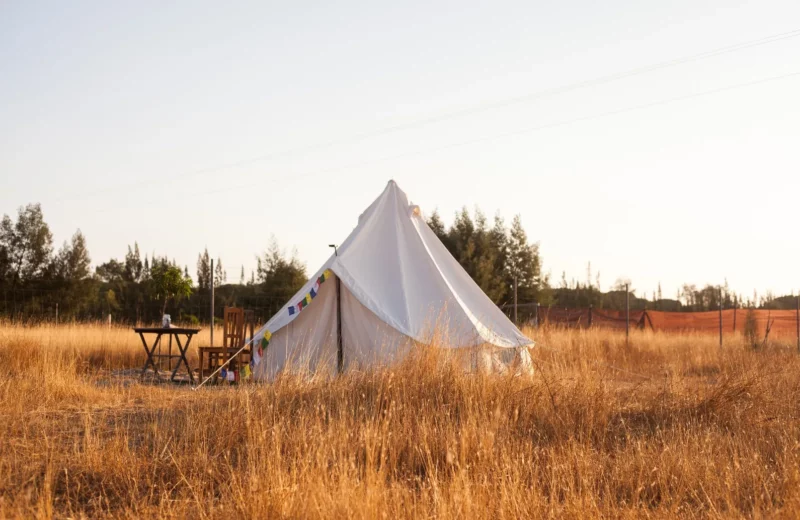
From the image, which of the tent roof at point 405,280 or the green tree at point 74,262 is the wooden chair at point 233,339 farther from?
the green tree at point 74,262

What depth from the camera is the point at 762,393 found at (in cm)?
580

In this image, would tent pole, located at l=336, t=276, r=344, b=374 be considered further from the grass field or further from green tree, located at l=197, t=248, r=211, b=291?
green tree, located at l=197, t=248, r=211, b=291

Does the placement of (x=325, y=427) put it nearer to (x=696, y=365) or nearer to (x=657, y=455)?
(x=657, y=455)

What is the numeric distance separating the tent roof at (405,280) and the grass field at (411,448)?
1.89m

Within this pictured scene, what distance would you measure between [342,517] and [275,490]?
373 millimetres

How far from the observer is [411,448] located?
4359 mm

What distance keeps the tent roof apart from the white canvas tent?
0.04 ft

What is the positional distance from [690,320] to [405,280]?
39.9 ft

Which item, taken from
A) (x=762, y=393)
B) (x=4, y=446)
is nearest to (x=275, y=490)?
(x=4, y=446)

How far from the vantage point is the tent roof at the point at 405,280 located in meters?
8.56

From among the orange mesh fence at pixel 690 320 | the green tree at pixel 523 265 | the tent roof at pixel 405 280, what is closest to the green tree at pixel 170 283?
the tent roof at pixel 405 280

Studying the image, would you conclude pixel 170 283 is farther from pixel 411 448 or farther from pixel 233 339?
pixel 411 448

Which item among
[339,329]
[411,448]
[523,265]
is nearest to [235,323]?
[339,329]

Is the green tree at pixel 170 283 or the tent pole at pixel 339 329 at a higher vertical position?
the green tree at pixel 170 283
